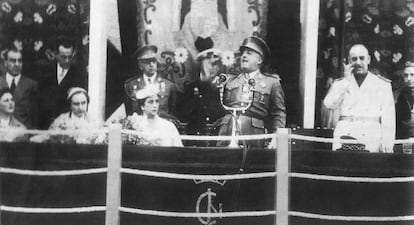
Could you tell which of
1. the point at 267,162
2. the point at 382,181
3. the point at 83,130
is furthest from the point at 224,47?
the point at 382,181

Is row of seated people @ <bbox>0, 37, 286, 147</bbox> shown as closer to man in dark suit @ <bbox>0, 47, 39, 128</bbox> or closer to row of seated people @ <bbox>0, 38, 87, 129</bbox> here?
row of seated people @ <bbox>0, 38, 87, 129</bbox>

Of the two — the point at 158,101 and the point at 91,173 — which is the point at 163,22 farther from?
the point at 91,173

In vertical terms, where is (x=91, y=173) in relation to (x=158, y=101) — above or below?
below

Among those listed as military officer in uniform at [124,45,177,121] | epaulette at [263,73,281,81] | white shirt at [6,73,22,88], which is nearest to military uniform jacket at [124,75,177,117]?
military officer in uniform at [124,45,177,121]

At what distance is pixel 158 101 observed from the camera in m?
3.52

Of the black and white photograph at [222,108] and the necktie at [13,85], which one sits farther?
the necktie at [13,85]

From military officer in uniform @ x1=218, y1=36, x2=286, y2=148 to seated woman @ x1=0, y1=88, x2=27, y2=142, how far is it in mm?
1406

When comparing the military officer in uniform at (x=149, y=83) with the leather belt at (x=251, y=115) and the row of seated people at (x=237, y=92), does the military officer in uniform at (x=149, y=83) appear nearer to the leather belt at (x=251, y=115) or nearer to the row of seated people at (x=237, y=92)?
the row of seated people at (x=237, y=92)

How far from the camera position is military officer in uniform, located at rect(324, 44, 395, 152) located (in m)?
3.46

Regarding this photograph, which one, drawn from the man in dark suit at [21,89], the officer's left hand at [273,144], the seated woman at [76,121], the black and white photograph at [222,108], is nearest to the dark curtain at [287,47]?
the black and white photograph at [222,108]

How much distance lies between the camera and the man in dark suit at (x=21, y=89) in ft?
11.6

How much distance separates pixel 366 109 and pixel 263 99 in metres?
0.69

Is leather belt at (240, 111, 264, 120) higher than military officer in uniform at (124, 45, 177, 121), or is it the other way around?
military officer in uniform at (124, 45, 177, 121)

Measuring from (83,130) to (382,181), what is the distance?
2.05 m
